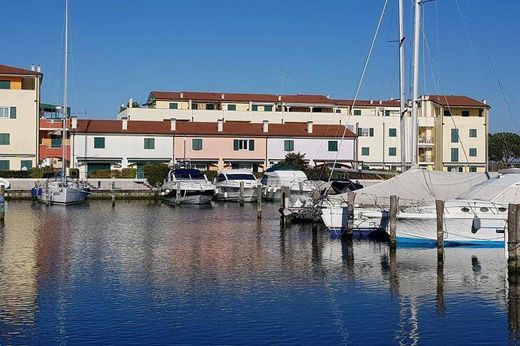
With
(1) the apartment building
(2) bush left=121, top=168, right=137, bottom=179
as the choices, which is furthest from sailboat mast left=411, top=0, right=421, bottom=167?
(2) bush left=121, top=168, right=137, bottom=179

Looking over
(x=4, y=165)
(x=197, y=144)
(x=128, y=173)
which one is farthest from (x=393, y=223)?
(x=4, y=165)

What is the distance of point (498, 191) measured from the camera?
34.5 metres

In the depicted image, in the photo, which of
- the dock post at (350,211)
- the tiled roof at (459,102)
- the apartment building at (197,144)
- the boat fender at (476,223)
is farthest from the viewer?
the tiled roof at (459,102)

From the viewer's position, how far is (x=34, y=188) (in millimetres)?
63969

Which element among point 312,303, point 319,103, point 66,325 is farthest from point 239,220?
point 319,103

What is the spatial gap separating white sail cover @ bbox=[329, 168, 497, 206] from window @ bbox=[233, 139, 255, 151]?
159 feet

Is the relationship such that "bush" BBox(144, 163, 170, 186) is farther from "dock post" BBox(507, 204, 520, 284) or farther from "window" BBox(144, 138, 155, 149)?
"dock post" BBox(507, 204, 520, 284)

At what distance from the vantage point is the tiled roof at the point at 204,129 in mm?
83375

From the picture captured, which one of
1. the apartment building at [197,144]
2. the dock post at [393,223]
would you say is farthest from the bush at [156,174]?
the dock post at [393,223]

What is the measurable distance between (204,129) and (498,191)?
179 feet

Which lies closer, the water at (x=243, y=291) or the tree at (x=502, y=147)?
the water at (x=243, y=291)

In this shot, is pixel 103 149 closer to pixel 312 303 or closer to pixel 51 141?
pixel 51 141

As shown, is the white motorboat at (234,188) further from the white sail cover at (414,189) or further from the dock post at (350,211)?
the dock post at (350,211)

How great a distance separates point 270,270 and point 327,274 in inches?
80.0
